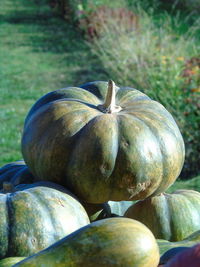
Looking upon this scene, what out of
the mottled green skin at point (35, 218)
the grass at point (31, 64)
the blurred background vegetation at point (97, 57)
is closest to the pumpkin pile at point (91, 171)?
the mottled green skin at point (35, 218)

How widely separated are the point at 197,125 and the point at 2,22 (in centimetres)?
1252

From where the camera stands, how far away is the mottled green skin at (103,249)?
5.94 feet

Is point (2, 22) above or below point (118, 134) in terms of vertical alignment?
below

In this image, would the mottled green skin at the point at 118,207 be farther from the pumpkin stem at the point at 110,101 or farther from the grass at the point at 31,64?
the grass at the point at 31,64

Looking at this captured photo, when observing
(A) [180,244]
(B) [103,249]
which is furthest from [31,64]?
(B) [103,249]

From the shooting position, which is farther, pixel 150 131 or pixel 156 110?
pixel 156 110

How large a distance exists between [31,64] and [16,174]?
35.1 ft

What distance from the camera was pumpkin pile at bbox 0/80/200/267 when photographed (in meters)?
2.35

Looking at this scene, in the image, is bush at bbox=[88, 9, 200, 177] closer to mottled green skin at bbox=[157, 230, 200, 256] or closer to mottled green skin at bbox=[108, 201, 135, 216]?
mottled green skin at bbox=[108, 201, 135, 216]

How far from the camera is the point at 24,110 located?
10.1 metres

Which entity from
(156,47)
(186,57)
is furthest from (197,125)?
(156,47)

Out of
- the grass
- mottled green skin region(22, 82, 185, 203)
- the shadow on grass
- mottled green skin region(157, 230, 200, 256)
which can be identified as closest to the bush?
the shadow on grass

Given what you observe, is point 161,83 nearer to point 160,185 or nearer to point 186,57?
point 186,57

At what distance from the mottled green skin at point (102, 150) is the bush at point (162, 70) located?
4.44m
